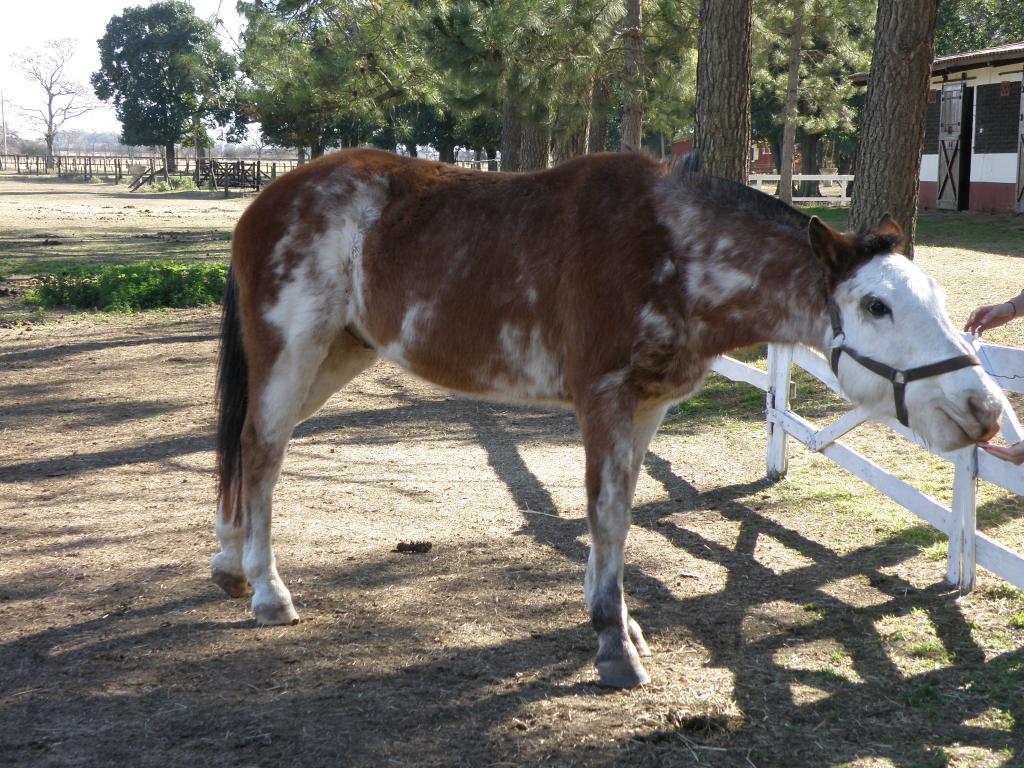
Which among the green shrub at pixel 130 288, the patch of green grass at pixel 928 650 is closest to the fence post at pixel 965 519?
the patch of green grass at pixel 928 650

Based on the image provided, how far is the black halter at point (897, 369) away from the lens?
3.13 metres

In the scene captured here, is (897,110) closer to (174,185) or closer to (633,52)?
(633,52)

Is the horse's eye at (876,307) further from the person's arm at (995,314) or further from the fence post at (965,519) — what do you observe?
the fence post at (965,519)

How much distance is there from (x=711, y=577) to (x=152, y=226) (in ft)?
81.2

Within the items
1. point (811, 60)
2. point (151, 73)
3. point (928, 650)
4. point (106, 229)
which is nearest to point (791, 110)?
point (811, 60)

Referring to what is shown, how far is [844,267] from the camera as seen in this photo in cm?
338

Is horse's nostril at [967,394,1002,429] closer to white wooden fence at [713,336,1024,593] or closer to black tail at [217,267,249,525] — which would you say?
white wooden fence at [713,336,1024,593]

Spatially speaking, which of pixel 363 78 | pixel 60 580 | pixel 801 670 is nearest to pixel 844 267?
pixel 801 670

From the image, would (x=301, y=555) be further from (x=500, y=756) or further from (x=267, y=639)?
(x=500, y=756)

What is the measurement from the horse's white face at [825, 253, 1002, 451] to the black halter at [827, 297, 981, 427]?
0.02 meters

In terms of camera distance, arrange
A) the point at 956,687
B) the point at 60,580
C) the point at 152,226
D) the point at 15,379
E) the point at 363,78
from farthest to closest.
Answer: the point at 152,226 → the point at 363,78 → the point at 15,379 → the point at 60,580 → the point at 956,687

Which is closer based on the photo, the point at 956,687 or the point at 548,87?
the point at 956,687

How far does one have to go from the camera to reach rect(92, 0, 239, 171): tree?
58719 mm

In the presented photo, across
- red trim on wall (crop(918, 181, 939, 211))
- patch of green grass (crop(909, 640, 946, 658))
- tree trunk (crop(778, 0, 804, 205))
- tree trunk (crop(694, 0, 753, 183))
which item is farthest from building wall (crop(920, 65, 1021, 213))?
patch of green grass (crop(909, 640, 946, 658))
